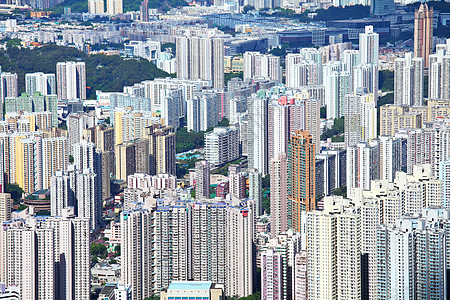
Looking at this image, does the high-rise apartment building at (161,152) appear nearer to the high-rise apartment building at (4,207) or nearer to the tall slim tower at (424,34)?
the high-rise apartment building at (4,207)

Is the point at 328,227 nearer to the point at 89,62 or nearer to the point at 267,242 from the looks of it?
the point at 267,242

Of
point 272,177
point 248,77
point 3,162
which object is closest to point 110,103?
point 248,77

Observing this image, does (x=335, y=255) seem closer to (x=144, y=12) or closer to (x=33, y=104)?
(x=33, y=104)

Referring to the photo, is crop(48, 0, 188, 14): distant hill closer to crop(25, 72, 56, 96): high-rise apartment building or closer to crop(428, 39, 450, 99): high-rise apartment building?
crop(25, 72, 56, 96): high-rise apartment building

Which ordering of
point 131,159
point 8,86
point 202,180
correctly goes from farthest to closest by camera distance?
point 8,86 < point 131,159 < point 202,180

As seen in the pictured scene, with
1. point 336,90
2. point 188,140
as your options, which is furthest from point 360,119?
point 188,140

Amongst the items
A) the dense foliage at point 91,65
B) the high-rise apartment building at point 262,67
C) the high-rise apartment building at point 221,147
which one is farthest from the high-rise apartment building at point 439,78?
the dense foliage at point 91,65
